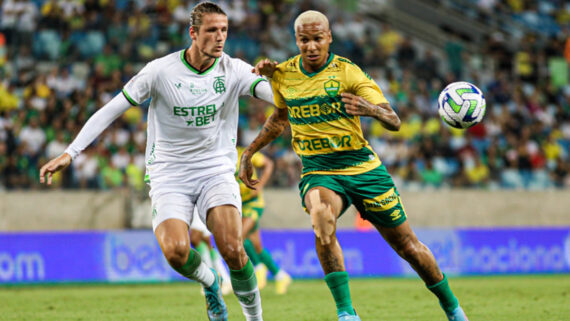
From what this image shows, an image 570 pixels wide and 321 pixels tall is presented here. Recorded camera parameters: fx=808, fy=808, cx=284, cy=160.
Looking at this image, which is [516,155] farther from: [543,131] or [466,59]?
[466,59]

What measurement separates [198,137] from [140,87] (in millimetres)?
637

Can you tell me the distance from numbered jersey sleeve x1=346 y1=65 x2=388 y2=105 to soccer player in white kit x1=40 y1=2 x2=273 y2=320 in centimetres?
81

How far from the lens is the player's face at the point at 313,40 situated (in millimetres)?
6469

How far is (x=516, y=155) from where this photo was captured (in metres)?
18.5

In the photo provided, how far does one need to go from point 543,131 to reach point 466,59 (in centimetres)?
371

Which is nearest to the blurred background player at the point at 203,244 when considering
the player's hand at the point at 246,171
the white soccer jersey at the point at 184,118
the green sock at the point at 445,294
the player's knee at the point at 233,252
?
the player's hand at the point at 246,171

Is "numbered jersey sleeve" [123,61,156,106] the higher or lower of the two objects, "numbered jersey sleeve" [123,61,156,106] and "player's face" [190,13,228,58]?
the lower

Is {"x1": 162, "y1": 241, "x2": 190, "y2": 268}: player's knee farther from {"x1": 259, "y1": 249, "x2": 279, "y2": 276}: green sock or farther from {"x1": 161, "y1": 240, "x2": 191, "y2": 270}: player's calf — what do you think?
{"x1": 259, "y1": 249, "x2": 279, "y2": 276}: green sock

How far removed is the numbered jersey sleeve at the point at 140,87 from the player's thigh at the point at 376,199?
1.87 meters

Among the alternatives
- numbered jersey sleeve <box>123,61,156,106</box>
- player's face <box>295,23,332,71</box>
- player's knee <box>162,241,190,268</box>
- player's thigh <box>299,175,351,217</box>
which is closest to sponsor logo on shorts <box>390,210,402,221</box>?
player's thigh <box>299,175,351,217</box>

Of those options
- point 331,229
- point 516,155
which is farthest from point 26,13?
point 331,229

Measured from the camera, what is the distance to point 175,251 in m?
6.35

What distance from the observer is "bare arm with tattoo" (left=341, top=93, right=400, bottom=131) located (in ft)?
19.9

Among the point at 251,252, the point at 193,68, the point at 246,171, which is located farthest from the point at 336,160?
the point at 251,252
